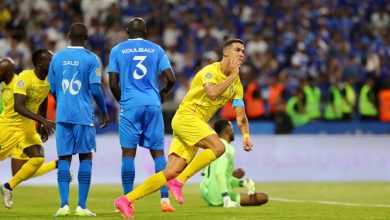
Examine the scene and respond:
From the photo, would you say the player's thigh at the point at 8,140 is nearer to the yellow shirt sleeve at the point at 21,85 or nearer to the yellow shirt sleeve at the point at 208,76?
the yellow shirt sleeve at the point at 21,85

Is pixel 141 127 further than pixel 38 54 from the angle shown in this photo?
No

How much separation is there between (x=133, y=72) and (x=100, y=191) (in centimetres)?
677

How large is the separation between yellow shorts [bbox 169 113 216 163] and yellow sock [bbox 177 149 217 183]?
181mm

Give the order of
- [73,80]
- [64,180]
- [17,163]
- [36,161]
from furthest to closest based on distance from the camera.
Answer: [17,163], [36,161], [73,80], [64,180]

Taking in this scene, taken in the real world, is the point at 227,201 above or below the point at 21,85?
below

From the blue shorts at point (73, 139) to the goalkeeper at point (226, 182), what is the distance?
8.00 ft

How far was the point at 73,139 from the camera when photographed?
1232 cm

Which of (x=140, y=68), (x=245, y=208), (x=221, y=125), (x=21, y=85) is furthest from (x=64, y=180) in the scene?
(x=221, y=125)

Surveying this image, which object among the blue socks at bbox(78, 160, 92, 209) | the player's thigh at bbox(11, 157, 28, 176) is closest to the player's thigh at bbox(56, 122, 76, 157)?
the blue socks at bbox(78, 160, 92, 209)

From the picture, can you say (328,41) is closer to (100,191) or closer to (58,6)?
(58,6)

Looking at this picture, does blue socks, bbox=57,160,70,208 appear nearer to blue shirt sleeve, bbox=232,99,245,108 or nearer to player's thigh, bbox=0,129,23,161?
blue shirt sleeve, bbox=232,99,245,108

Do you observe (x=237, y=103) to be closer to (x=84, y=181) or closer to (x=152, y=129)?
(x=152, y=129)

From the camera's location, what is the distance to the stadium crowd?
25641 mm

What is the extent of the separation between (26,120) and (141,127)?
288 centimetres
